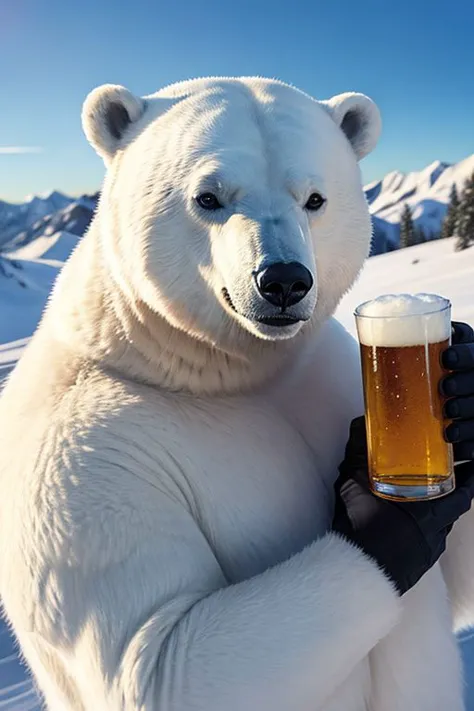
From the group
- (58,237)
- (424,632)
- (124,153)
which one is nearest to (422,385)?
(424,632)

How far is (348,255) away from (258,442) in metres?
0.36

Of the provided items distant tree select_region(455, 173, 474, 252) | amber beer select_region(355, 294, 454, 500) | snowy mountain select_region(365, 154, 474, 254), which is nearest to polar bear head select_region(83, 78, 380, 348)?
amber beer select_region(355, 294, 454, 500)

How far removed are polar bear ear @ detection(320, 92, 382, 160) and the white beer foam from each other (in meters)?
0.40

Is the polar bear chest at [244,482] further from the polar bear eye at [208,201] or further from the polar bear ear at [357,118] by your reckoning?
the polar bear ear at [357,118]

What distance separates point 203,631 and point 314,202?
67 cm

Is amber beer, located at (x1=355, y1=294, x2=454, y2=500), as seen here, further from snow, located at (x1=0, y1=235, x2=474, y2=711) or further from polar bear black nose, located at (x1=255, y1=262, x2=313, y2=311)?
snow, located at (x1=0, y1=235, x2=474, y2=711)

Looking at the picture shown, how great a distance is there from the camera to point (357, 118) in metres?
1.26

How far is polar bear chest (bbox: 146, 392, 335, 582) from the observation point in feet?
3.39

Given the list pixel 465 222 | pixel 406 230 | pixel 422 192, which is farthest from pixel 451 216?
pixel 422 192

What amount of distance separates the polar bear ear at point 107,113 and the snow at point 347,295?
0.52 metres

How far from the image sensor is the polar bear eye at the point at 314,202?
41.9 inches

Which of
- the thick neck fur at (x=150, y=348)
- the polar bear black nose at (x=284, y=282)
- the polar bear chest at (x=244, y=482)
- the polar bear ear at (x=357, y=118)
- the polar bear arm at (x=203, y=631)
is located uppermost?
the polar bear ear at (x=357, y=118)

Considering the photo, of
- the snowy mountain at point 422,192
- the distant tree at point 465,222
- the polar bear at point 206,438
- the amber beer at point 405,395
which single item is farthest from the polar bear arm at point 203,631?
the snowy mountain at point 422,192

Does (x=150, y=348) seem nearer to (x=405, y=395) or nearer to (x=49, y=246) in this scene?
(x=405, y=395)
